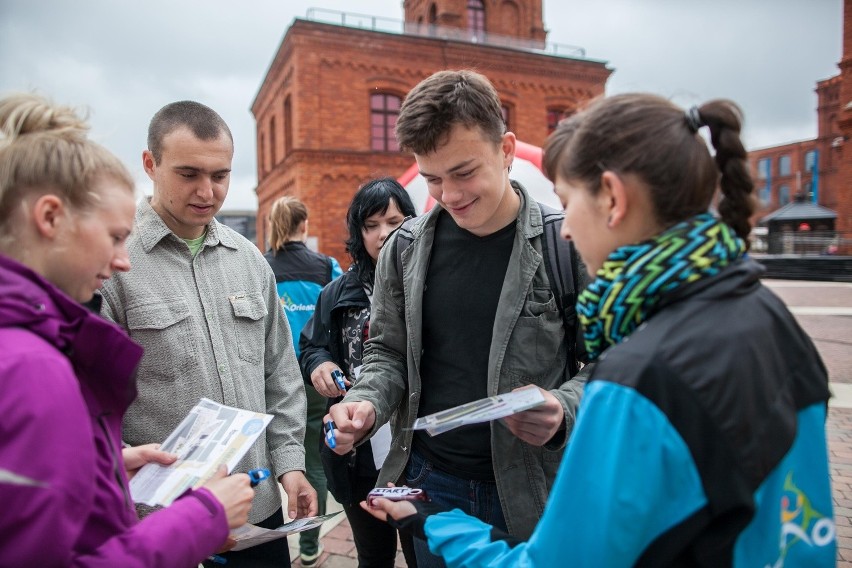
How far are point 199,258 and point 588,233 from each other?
1.53m

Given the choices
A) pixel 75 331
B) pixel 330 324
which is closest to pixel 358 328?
pixel 330 324

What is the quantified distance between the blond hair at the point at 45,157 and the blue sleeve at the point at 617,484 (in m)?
1.14

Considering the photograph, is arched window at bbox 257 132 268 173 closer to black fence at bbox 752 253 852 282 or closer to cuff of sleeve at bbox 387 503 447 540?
black fence at bbox 752 253 852 282

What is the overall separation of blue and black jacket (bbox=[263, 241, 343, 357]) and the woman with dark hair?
1.12 m

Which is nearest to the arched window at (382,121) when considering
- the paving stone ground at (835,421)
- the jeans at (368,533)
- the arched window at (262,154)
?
the arched window at (262,154)

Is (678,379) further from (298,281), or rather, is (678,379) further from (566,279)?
(298,281)

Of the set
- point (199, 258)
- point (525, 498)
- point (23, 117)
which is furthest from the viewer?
point (199, 258)

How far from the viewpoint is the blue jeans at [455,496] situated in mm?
1863

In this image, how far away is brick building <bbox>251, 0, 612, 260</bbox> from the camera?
20.6m

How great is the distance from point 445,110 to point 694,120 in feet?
2.92

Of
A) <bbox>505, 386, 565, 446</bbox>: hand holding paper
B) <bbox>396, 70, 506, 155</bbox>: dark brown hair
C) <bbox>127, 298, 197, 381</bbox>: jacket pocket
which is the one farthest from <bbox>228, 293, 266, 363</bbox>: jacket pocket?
<bbox>505, 386, 565, 446</bbox>: hand holding paper

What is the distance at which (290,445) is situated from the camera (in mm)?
2225

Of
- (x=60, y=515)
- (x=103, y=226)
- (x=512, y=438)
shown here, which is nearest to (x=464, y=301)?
(x=512, y=438)

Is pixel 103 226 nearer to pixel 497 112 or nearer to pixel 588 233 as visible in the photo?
pixel 588 233
